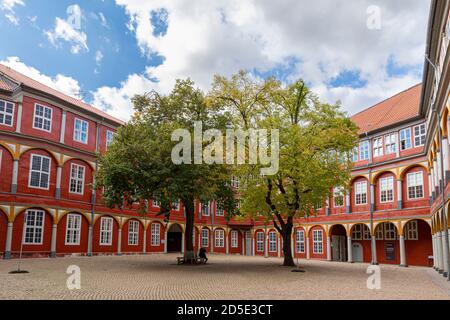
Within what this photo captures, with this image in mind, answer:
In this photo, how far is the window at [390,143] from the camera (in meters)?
33.3

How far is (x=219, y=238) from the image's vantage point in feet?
159

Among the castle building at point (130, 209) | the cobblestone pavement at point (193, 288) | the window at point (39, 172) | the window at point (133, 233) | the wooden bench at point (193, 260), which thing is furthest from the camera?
the window at point (133, 233)

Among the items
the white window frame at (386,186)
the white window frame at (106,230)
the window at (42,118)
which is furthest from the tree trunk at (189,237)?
the white window frame at (386,186)

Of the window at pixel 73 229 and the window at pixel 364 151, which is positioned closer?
the window at pixel 73 229

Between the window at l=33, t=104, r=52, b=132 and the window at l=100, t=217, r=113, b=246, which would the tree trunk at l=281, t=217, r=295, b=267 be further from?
the window at l=33, t=104, r=52, b=132

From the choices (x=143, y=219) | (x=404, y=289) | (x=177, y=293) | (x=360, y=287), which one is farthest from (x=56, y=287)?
(x=143, y=219)

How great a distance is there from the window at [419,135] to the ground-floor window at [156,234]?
25.2 m

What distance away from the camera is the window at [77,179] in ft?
106

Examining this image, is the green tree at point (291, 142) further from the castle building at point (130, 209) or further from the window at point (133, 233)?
the window at point (133, 233)

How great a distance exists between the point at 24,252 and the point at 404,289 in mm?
23938

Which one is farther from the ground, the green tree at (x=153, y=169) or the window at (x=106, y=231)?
the green tree at (x=153, y=169)

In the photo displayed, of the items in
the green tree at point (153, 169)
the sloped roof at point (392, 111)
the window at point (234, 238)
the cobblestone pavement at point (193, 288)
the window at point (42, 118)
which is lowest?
the cobblestone pavement at point (193, 288)

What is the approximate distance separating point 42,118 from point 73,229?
884cm

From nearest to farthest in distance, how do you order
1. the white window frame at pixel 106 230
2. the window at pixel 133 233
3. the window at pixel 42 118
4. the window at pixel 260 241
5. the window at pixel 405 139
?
the window at pixel 42 118
the window at pixel 405 139
the white window frame at pixel 106 230
the window at pixel 133 233
the window at pixel 260 241
